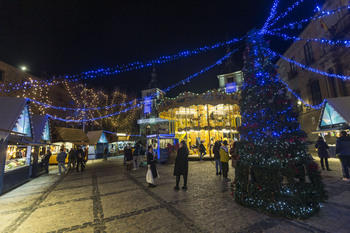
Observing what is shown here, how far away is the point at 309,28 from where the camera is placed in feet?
59.0

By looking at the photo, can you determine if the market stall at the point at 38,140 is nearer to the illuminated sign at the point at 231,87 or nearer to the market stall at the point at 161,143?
the market stall at the point at 161,143

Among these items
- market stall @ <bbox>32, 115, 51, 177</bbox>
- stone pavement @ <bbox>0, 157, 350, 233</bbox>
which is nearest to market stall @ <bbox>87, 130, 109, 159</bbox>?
market stall @ <bbox>32, 115, 51, 177</bbox>

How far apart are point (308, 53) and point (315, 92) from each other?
15.1ft

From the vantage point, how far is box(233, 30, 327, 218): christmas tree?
146 inches

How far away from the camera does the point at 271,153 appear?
4027 millimetres

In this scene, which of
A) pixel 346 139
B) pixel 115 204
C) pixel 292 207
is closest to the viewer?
pixel 292 207

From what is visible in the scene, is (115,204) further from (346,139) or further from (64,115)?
(64,115)

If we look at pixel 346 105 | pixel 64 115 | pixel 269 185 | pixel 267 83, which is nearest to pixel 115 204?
pixel 269 185

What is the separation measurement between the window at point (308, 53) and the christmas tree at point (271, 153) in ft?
61.4

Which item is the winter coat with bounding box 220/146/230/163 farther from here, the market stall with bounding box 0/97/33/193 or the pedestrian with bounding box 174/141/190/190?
the market stall with bounding box 0/97/33/193

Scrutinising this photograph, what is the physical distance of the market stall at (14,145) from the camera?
6816 millimetres

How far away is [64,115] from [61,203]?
81.6 ft

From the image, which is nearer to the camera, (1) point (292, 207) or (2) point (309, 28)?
(1) point (292, 207)

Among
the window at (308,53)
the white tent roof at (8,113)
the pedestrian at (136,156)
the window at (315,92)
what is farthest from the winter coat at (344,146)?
the window at (308,53)
